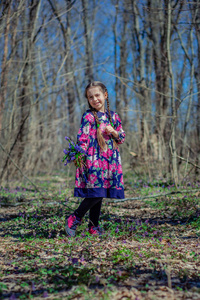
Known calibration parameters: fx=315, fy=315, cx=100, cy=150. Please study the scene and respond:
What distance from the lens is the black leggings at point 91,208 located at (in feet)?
12.9

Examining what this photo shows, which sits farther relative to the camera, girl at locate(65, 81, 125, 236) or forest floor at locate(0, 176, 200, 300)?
girl at locate(65, 81, 125, 236)

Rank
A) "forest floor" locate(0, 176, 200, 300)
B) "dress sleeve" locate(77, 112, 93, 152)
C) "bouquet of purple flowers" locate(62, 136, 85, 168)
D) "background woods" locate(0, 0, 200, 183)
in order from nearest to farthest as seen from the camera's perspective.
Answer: "forest floor" locate(0, 176, 200, 300)
"bouquet of purple flowers" locate(62, 136, 85, 168)
"dress sleeve" locate(77, 112, 93, 152)
"background woods" locate(0, 0, 200, 183)

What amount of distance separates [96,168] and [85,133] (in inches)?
18.2

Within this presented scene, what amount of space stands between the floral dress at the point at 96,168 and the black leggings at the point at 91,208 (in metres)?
0.14

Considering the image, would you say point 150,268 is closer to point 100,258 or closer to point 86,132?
point 100,258

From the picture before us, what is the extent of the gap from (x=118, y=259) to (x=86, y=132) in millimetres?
1583

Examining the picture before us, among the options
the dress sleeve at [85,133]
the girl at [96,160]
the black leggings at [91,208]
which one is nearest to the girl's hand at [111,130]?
the girl at [96,160]

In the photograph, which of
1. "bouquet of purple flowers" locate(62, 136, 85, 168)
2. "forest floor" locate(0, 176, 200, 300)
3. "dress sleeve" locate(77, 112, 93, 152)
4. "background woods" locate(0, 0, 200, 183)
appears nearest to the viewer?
"forest floor" locate(0, 176, 200, 300)

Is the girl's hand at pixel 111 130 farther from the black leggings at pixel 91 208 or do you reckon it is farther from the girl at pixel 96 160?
the black leggings at pixel 91 208

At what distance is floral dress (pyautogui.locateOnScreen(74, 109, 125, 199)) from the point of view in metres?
3.83

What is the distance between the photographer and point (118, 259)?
3.11 m

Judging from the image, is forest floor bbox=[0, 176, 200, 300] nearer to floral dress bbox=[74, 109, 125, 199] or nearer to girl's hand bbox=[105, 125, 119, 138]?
floral dress bbox=[74, 109, 125, 199]

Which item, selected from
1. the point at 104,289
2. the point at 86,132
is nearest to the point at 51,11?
the point at 86,132

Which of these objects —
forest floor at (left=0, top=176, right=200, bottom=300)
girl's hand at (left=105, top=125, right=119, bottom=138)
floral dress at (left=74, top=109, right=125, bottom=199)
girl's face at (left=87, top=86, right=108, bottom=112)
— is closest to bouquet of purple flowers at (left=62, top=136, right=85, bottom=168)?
floral dress at (left=74, top=109, right=125, bottom=199)
